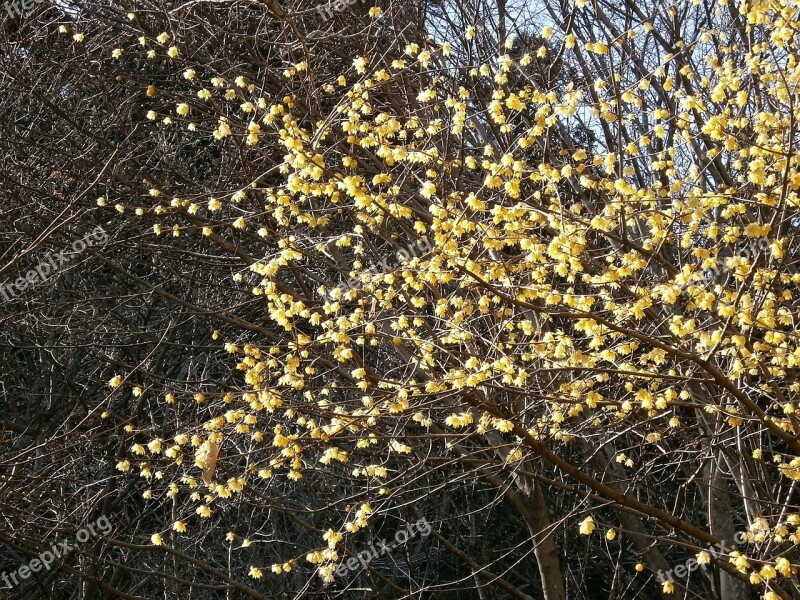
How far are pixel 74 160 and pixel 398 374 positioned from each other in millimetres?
3958

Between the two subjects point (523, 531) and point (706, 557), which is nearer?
point (706, 557)

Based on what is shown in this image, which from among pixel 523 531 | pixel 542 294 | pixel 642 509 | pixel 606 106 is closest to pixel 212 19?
pixel 606 106

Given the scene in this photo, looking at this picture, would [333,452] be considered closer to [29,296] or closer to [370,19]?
[370,19]

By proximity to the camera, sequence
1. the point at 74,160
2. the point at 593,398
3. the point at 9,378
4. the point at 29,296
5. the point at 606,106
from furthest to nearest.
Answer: the point at 9,378 < the point at 29,296 < the point at 74,160 < the point at 606,106 < the point at 593,398

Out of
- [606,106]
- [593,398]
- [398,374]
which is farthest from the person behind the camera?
[398,374]

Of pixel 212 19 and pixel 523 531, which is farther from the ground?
pixel 212 19

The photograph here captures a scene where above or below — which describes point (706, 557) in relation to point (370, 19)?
below

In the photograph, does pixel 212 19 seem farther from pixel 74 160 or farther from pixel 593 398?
pixel 593 398

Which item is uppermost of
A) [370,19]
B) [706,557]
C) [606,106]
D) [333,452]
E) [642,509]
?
[370,19]

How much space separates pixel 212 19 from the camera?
942cm

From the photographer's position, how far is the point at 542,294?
16.8 ft

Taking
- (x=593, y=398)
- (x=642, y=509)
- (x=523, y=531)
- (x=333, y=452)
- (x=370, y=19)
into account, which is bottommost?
(x=523, y=531)

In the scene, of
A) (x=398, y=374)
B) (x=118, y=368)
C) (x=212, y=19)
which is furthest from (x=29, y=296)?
(x=398, y=374)

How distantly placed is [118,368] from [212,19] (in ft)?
13.1
